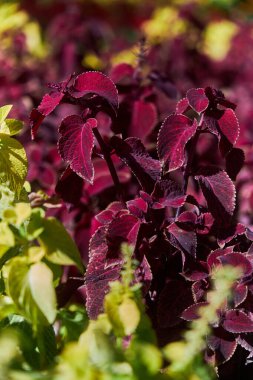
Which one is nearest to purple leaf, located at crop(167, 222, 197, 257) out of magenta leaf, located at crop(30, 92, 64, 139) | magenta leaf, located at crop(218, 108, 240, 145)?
magenta leaf, located at crop(218, 108, 240, 145)

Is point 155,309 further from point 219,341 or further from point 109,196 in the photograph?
point 109,196

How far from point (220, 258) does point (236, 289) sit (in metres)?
0.06

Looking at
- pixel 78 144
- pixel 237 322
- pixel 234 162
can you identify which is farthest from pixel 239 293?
pixel 78 144

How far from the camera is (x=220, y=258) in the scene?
1.24 meters

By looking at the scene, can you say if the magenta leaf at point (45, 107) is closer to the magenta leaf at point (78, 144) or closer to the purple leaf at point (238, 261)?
the magenta leaf at point (78, 144)

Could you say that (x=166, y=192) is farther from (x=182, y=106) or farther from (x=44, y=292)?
(x=44, y=292)

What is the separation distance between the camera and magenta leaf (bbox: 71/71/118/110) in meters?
1.36

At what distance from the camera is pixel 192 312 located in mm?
1249

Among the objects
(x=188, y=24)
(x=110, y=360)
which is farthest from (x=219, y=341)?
(x=188, y=24)

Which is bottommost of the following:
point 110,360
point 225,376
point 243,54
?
point 243,54

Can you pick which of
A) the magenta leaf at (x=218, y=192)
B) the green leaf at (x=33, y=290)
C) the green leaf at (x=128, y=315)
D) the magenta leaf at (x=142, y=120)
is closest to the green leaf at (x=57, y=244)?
the green leaf at (x=33, y=290)

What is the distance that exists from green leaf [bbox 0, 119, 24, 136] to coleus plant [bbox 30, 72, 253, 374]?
3 cm

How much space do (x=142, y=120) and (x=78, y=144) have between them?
488 millimetres

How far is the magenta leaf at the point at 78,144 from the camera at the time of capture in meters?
1.30
